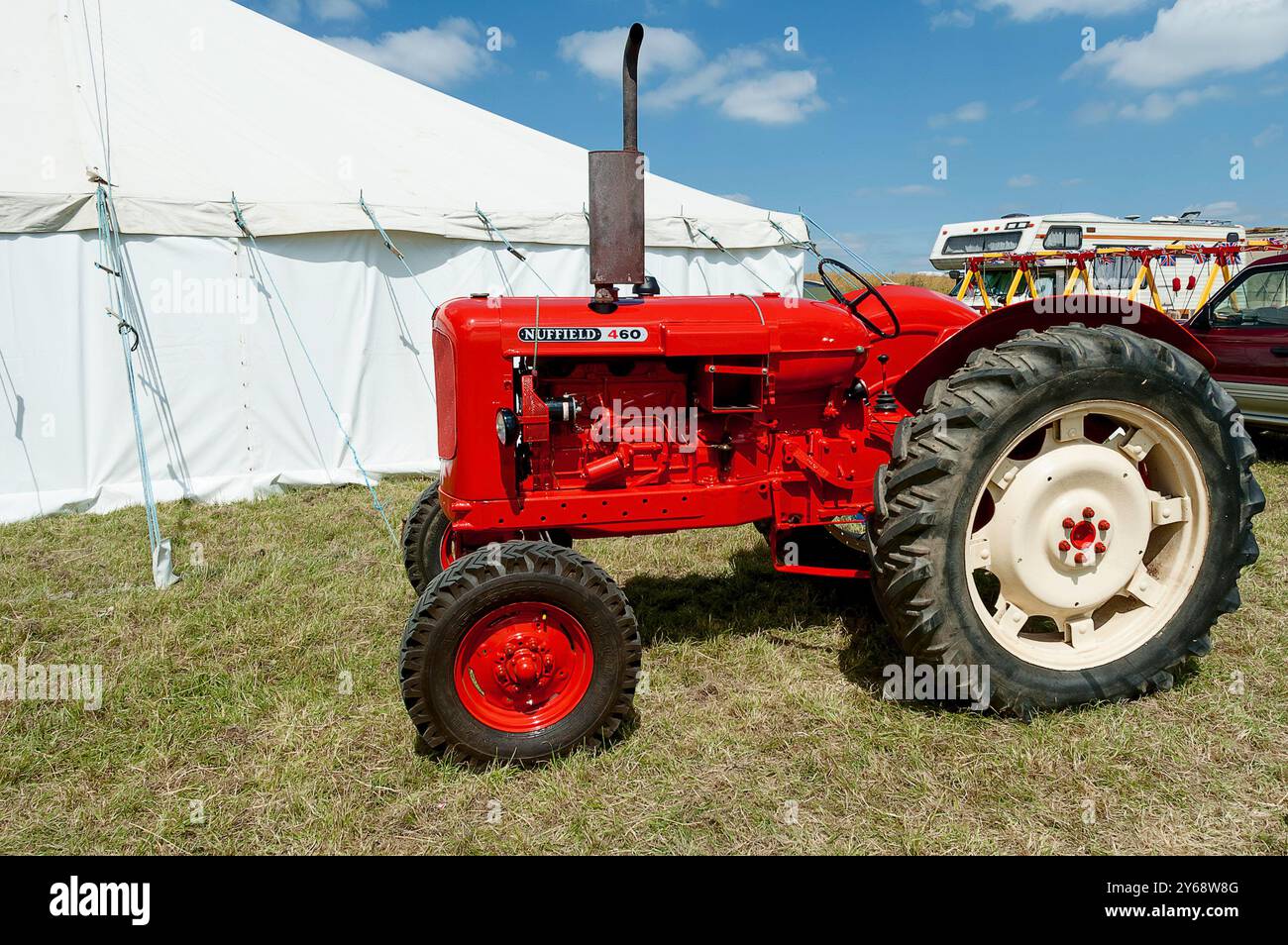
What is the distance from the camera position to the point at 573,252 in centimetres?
685

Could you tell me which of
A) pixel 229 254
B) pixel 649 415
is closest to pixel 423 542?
pixel 649 415

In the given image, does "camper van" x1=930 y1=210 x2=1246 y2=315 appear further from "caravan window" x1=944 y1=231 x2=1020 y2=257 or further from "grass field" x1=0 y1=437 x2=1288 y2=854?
"grass field" x1=0 y1=437 x2=1288 y2=854

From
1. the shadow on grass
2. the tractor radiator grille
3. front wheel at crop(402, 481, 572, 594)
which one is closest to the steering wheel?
the shadow on grass

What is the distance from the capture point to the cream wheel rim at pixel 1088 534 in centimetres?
280

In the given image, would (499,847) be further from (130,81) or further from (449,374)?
(130,81)

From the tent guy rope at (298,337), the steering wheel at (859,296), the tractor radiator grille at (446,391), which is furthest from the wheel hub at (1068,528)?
the tent guy rope at (298,337)

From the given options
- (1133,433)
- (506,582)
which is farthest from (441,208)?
(1133,433)

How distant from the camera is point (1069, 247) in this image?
13.7 meters

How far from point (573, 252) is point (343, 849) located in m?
5.35

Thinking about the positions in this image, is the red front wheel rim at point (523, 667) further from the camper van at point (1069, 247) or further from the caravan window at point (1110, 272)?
the caravan window at point (1110, 272)

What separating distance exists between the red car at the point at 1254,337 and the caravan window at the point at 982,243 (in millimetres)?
7209

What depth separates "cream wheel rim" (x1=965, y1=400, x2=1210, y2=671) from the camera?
280 cm

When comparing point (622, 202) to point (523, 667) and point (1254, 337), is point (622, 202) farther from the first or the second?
point (1254, 337)

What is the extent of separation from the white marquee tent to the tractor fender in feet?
13.6
